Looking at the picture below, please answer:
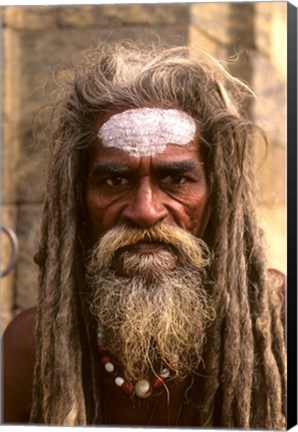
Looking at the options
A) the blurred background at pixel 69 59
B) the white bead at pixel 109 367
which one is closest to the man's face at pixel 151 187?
the white bead at pixel 109 367

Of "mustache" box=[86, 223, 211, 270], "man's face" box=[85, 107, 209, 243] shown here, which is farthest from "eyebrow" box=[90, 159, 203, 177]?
"mustache" box=[86, 223, 211, 270]

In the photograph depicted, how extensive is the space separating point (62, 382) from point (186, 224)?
546 mm

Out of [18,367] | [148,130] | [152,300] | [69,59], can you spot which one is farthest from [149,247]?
[69,59]

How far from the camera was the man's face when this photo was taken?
261 cm

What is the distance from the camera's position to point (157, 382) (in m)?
2.67

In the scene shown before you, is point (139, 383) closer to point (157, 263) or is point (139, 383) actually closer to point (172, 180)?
point (157, 263)

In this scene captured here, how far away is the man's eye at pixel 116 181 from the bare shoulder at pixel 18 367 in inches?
18.4

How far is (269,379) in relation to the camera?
8.73ft

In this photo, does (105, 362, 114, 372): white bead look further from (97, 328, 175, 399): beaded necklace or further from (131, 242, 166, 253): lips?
(131, 242, 166, 253): lips

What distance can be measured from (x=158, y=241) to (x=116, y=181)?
0.65 ft

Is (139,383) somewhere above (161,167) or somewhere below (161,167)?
below

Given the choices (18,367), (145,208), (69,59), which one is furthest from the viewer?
(69,59)

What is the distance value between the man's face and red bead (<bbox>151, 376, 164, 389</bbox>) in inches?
14.1

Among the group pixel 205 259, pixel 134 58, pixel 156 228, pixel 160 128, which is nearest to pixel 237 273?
pixel 205 259
